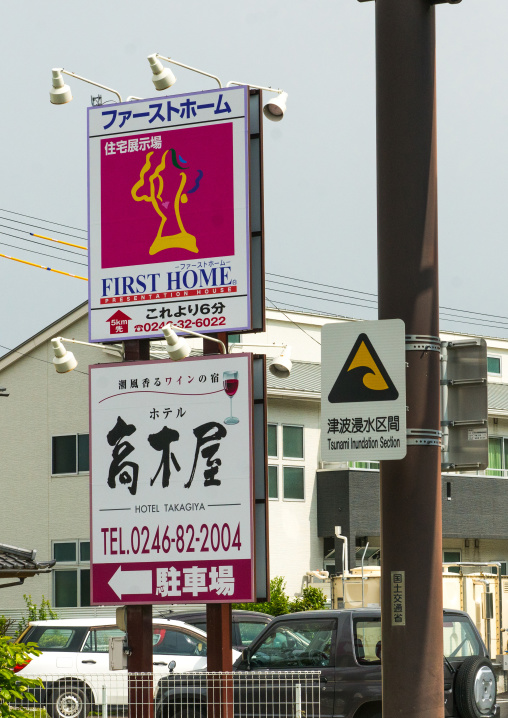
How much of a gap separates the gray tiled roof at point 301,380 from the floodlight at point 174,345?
24035 mm

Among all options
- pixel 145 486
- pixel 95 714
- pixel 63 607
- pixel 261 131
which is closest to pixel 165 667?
pixel 95 714

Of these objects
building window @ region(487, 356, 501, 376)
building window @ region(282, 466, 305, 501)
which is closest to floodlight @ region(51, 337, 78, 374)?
building window @ region(282, 466, 305, 501)

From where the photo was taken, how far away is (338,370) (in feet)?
20.6

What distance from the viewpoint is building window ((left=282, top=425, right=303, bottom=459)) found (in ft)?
114

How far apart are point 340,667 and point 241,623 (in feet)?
18.6

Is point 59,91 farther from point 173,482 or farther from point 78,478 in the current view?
point 78,478

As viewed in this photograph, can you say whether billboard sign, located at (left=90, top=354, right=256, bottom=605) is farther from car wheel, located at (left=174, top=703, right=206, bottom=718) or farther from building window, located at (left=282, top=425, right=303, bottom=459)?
building window, located at (left=282, top=425, right=303, bottom=459)

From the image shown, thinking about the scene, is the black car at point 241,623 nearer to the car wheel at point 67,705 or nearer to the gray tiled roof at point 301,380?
the car wheel at point 67,705

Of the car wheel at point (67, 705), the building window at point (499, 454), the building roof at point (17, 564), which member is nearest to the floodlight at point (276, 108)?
the car wheel at point (67, 705)

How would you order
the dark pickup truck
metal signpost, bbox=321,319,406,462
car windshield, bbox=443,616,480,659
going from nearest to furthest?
metal signpost, bbox=321,319,406,462 < the dark pickup truck < car windshield, bbox=443,616,480,659

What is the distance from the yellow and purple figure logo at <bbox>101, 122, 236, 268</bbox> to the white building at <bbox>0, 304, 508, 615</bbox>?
A: 71.6ft

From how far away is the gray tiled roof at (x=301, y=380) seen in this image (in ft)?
113

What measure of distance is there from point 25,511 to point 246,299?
84.0ft

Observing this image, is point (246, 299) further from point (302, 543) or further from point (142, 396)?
point (302, 543)
